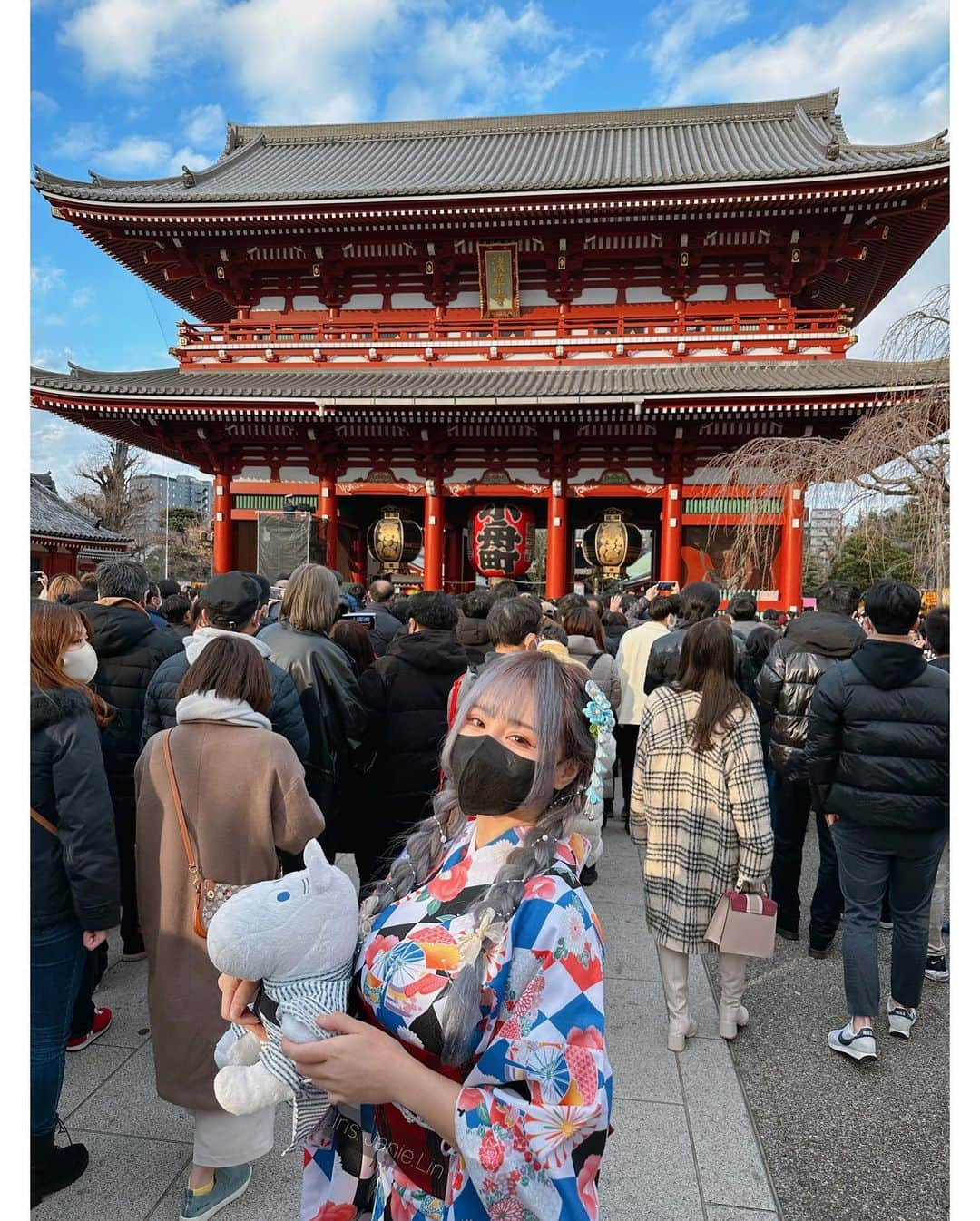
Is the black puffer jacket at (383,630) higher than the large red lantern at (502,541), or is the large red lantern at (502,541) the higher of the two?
the large red lantern at (502,541)

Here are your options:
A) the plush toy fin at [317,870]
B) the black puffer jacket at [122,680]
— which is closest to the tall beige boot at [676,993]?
the plush toy fin at [317,870]

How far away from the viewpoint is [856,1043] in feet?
10.5

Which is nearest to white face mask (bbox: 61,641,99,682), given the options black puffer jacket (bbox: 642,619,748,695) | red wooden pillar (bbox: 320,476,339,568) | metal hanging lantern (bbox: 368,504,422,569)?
black puffer jacket (bbox: 642,619,748,695)

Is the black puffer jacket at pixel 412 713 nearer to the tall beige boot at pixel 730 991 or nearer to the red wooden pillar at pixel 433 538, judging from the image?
the tall beige boot at pixel 730 991

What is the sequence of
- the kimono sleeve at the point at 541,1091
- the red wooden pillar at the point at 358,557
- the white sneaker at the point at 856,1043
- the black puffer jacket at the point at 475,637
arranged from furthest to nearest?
the red wooden pillar at the point at 358,557, the black puffer jacket at the point at 475,637, the white sneaker at the point at 856,1043, the kimono sleeve at the point at 541,1091

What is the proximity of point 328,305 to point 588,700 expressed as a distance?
527 inches

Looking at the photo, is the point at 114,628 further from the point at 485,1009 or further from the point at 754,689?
the point at 754,689

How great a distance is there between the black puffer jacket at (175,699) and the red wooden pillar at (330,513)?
372 inches

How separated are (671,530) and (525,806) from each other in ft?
36.0

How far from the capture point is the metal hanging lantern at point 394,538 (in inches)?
521

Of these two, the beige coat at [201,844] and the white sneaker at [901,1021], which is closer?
the beige coat at [201,844]

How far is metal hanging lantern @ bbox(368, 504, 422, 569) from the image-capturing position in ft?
43.4

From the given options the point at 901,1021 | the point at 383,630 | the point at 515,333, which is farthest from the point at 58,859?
the point at 515,333

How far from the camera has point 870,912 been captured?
326 cm
